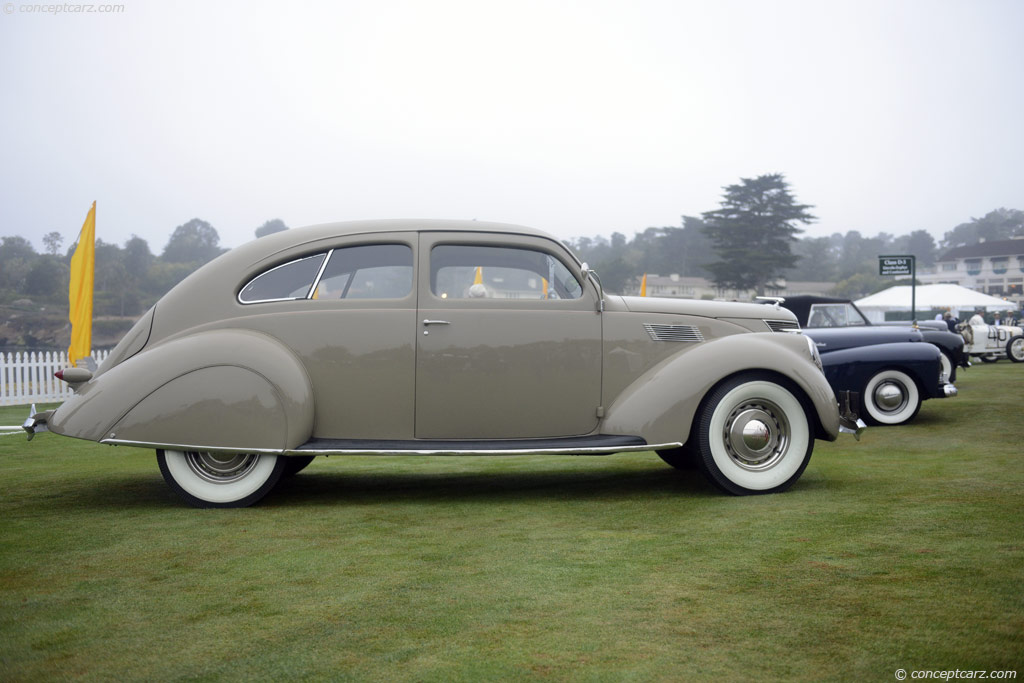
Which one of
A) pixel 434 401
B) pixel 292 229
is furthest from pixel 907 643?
pixel 292 229

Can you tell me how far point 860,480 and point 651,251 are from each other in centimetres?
12669

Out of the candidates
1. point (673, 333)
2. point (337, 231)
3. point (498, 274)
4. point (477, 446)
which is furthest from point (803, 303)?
point (337, 231)

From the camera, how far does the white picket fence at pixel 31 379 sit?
1775 cm

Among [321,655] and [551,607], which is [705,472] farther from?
[321,655]

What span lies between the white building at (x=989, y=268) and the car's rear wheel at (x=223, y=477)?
104749mm

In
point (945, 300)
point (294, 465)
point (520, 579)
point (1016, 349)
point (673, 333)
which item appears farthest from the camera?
point (945, 300)

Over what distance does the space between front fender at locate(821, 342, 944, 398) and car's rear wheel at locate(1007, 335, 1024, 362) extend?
618 inches

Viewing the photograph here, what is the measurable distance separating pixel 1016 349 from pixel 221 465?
24.5m

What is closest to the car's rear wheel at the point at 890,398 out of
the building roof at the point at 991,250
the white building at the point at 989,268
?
the white building at the point at 989,268

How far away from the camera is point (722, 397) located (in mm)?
5969

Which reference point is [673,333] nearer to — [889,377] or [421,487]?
[421,487]

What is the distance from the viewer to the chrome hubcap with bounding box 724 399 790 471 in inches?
237

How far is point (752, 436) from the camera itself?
601 cm

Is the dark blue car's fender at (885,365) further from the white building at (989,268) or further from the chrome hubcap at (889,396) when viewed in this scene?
the white building at (989,268)
